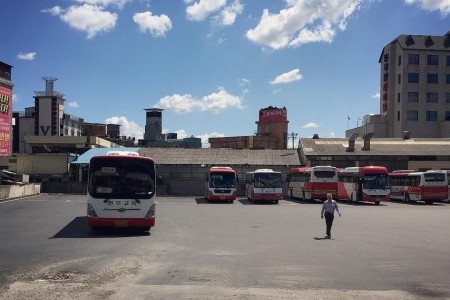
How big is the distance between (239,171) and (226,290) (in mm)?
49640

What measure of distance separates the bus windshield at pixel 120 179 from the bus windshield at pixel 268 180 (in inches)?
937

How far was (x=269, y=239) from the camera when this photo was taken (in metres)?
17.7

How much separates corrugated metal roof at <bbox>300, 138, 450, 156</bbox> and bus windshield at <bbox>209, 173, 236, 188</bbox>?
73.0ft

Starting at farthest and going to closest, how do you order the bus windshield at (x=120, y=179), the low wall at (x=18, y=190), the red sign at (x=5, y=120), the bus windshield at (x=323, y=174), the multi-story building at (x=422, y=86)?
the multi-story building at (x=422, y=86)
the red sign at (x=5, y=120)
the bus windshield at (x=323, y=174)
the low wall at (x=18, y=190)
the bus windshield at (x=120, y=179)

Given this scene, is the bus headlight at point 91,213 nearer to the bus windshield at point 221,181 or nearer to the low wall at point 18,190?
the low wall at point 18,190

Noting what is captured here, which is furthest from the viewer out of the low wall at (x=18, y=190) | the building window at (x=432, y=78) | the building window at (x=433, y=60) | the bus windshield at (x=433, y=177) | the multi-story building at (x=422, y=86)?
the building window at (x=433, y=60)

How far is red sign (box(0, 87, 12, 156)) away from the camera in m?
56.1

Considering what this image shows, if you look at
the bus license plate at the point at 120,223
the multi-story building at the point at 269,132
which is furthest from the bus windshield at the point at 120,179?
the multi-story building at the point at 269,132

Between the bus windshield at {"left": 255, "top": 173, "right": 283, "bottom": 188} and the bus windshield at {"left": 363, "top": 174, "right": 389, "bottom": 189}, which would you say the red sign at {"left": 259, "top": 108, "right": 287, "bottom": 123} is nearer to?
the bus windshield at {"left": 255, "top": 173, "right": 283, "bottom": 188}

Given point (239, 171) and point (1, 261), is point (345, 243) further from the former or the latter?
point (239, 171)

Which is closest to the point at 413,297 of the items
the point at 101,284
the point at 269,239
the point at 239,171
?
the point at 101,284

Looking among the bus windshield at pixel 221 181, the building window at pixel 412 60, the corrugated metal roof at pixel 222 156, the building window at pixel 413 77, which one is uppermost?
the building window at pixel 412 60

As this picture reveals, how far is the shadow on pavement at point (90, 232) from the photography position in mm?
17797

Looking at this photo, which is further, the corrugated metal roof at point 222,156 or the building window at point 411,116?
the building window at point 411,116
